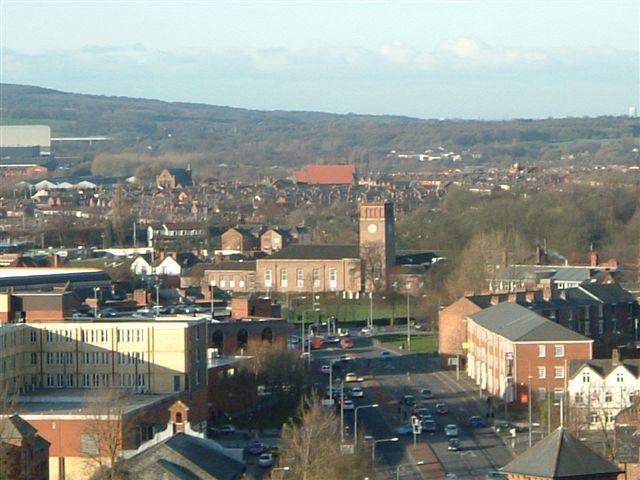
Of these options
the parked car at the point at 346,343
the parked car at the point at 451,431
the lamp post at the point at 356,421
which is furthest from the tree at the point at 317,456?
the parked car at the point at 346,343

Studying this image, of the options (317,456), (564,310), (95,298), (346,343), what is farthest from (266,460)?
(346,343)

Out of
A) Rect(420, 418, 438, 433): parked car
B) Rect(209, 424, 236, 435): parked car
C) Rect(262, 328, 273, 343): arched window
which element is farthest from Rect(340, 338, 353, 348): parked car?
Rect(209, 424, 236, 435): parked car

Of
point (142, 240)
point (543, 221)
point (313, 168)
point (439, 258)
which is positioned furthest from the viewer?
point (313, 168)

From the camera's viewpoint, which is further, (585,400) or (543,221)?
(543,221)

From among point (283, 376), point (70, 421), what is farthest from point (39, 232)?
point (70, 421)

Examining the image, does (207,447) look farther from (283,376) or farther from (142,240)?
(142,240)

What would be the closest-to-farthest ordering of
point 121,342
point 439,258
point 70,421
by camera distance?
1. point 70,421
2. point 121,342
3. point 439,258

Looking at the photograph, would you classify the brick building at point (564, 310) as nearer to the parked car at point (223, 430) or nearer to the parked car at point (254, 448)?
the parked car at point (223, 430)
